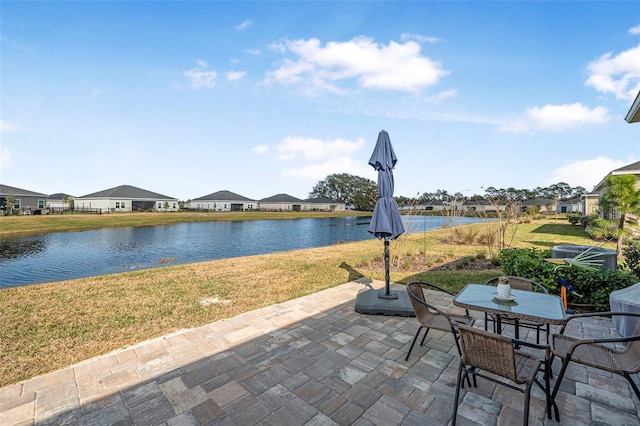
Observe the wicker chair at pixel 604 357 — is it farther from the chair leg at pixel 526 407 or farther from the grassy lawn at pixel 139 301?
the grassy lawn at pixel 139 301

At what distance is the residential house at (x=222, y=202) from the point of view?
6053 cm

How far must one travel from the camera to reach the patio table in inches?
85.7

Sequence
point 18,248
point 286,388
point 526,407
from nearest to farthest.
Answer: point 526,407, point 286,388, point 18,248

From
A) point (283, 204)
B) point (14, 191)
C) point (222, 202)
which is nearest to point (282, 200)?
point (283, 204)

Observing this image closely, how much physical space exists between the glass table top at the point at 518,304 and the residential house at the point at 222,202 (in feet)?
199

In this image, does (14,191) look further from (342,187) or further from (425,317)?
(342,187)

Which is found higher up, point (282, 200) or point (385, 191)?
point (282, 200)

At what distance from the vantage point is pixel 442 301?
4.73 meters

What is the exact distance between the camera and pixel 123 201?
45.5 m

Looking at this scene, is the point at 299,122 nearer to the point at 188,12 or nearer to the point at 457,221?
the point at 188,12

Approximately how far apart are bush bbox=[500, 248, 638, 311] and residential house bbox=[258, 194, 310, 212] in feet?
205

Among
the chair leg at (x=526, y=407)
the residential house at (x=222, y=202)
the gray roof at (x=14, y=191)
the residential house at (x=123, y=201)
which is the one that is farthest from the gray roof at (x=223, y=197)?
the chair leg at (x=526, y=407)

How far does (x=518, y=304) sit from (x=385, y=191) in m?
2.16

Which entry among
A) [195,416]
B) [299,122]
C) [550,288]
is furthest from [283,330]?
[299,122]
